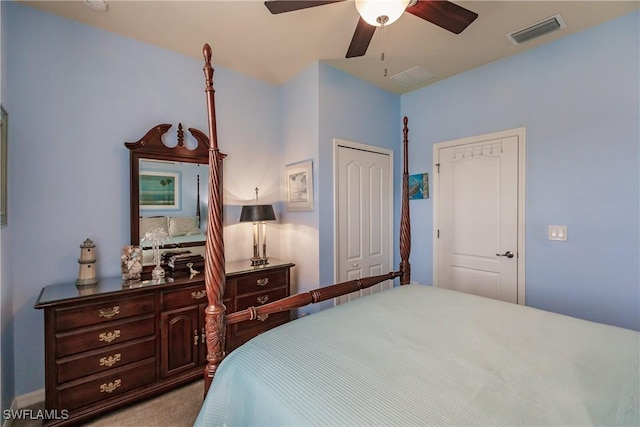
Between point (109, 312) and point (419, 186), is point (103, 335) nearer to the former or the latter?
point (109, 312)

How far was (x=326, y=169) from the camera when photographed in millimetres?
2959

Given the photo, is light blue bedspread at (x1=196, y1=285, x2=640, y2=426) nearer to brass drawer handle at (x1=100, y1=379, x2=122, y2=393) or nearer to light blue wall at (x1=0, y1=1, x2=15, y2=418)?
brass drawer handle at (x1=100, y1=379, x2=122, y2=393)

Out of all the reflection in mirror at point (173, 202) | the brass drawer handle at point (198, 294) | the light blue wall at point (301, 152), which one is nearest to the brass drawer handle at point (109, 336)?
the brass drawer handle at point (198, 294)

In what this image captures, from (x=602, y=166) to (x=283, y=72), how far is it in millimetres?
2971

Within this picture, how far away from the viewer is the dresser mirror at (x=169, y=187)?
2443mm

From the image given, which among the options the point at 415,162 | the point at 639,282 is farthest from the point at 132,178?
the point at 639,282

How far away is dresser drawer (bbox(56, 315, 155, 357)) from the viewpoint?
180cm

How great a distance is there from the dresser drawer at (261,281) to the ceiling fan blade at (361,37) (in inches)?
77.7

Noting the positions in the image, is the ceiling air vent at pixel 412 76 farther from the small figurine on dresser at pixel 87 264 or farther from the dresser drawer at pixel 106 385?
the dresser drawer at pixel 106 385

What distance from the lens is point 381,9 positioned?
60.2 inches

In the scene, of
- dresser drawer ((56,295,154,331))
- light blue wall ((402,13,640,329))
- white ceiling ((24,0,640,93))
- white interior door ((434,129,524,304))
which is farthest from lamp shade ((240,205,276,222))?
light blue wall ((402,13,640,329))

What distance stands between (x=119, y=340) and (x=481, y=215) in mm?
3331

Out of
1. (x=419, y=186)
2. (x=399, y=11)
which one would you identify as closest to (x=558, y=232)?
(x=419, y=186)

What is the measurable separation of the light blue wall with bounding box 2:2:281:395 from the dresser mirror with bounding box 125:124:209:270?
0.10m
